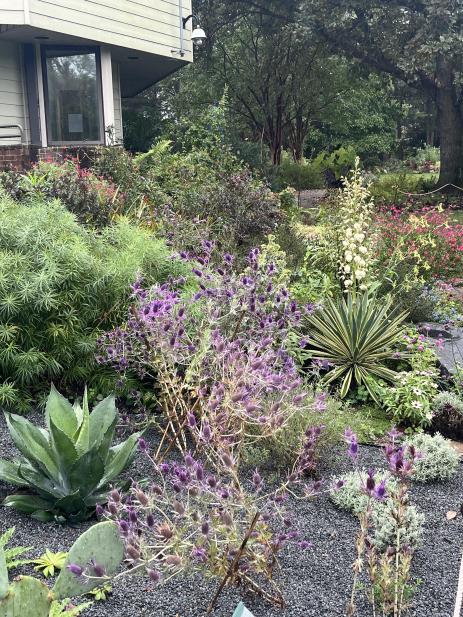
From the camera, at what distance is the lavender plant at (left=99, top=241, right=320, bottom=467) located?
324 centimetres

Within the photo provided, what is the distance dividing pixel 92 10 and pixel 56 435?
→ 11.6 m

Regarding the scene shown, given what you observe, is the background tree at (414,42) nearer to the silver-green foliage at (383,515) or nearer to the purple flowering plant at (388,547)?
the silver-green foliage at (383,515)

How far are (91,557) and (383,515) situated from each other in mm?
1394

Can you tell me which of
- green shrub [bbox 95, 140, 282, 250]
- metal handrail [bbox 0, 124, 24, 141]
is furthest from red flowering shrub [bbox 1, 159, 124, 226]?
metal handrail [bbox 0, 124, 24, 141]

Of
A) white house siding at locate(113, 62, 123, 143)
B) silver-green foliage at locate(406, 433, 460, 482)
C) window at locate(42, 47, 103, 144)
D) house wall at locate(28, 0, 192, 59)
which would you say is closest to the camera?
silver-green foliage at locate(406, 433, 460, 482)

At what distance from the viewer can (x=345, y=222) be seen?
6383 millimetres

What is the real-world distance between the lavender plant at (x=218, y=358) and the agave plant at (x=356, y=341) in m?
0.90

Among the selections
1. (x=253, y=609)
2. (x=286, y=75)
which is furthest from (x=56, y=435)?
(x=286, y=75)

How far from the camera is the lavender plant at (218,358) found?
3.24 metres

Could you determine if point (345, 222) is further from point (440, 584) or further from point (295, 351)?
point (440, 584)

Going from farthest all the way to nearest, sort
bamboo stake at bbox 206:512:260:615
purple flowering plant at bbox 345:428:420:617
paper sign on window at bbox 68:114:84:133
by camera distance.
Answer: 1. paper sign on window at bbox 68:114:84:133
2. bamboo stake at bbox 206:512:260:615
3. purple flowering plant at bbox 345:428:420:617

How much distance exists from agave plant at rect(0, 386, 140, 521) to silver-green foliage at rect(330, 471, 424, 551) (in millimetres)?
1141

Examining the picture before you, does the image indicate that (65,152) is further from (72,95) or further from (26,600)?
(26,600)

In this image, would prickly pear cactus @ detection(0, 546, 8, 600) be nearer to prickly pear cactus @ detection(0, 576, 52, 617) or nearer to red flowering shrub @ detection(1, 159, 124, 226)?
prickly pear cactus @ detection(0, 576, 52, 617)
